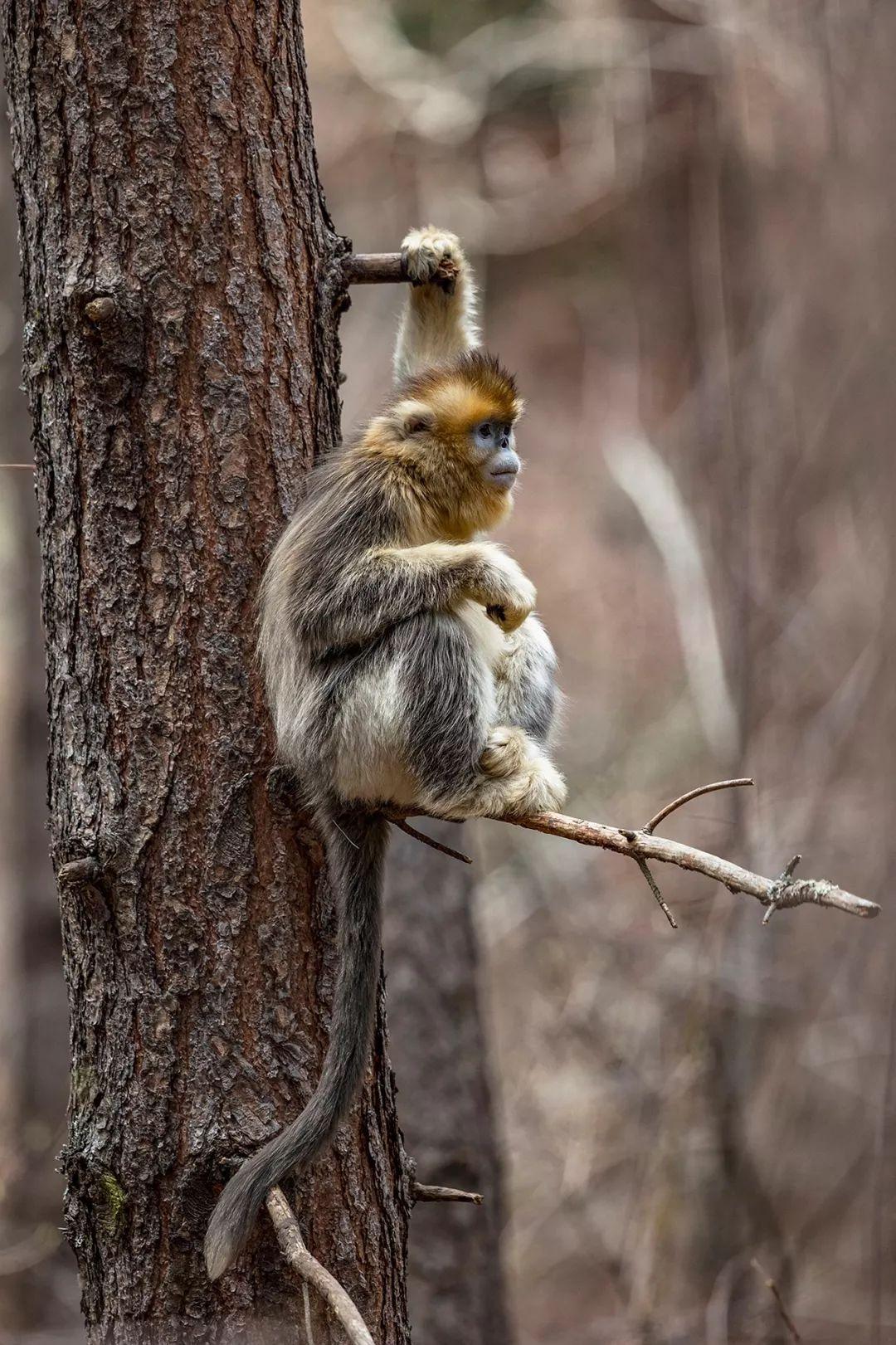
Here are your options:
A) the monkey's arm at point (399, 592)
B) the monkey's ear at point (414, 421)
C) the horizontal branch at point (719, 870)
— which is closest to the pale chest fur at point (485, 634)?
the monkey's arm at point (399, 592)

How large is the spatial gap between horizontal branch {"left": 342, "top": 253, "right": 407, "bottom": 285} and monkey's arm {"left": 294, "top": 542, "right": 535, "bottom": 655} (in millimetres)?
658

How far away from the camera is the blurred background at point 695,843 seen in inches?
244

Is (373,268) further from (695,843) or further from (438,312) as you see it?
(695,843)

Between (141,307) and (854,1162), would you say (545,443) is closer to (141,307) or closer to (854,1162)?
(854,1162)

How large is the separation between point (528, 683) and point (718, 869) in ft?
4.31

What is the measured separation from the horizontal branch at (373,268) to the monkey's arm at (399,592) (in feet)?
2.16

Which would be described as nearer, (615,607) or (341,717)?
(341,717)

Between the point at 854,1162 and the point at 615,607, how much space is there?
21.6 feet

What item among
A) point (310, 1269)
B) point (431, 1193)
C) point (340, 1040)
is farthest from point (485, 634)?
point (310, 1269)

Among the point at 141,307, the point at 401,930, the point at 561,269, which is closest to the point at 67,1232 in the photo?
the point at 141,307

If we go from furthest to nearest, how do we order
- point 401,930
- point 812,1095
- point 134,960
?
point 812,1095, point 401,930, point 134,960

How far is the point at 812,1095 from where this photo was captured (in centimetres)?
762

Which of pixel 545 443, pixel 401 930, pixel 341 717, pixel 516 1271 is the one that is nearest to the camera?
pixel 341 717

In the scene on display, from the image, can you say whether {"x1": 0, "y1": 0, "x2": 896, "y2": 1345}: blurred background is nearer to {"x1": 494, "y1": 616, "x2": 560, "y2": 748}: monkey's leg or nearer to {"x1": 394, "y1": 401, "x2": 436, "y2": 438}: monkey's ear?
{"x1": 494, "y1": 616, "x2": 560, "y2": 748}: monkey's leg
